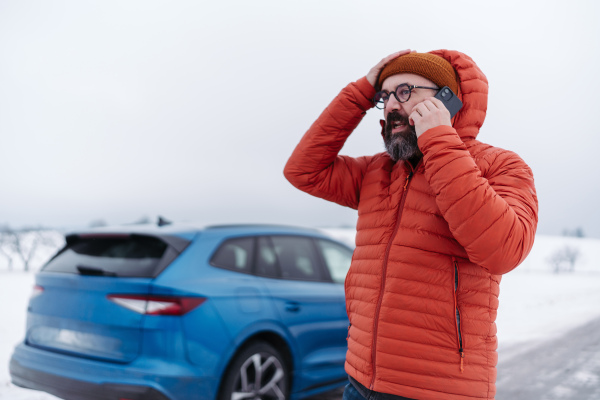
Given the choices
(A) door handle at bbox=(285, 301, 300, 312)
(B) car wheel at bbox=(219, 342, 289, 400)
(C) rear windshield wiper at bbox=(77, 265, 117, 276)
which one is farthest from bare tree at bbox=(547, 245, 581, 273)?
(C) rear windshield wiper at bbox=(77, 265, 117, 276)

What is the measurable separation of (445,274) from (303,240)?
9.72 feet

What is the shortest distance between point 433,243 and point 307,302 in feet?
8.50

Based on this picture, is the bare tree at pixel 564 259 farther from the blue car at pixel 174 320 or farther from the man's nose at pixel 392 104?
the man's nose at pixel 392 104

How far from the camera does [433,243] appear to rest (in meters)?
1.73

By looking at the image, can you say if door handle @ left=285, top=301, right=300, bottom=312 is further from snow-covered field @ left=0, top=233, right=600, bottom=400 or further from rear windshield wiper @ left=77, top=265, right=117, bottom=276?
rear windshield wiper @ left=77, top=265, right=117, bottom=276

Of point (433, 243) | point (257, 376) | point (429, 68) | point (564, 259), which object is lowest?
point (564, 259)

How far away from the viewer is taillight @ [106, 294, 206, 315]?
10.4 ft

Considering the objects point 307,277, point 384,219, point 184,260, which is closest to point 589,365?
point 307,277

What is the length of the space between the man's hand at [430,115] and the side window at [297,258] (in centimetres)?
265

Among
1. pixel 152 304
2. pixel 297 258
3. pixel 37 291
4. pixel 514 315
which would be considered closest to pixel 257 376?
pixel 152 304

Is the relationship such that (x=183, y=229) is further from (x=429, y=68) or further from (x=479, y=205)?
(x=479, y=205)

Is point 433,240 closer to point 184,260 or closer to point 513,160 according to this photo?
point 513,160

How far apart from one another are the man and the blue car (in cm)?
157

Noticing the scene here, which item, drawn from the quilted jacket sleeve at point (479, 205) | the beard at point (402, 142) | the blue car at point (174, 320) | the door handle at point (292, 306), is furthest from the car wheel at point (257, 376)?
the quilted jacket sleeve at point (479, 205)
